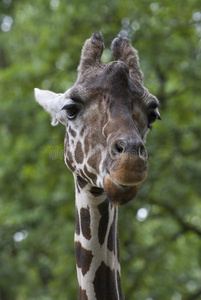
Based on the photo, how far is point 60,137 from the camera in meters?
13.2

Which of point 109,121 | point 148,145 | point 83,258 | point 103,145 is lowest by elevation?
point 83,258

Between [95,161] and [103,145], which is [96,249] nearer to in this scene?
[95,161]

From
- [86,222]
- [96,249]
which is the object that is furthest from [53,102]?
[96,249]

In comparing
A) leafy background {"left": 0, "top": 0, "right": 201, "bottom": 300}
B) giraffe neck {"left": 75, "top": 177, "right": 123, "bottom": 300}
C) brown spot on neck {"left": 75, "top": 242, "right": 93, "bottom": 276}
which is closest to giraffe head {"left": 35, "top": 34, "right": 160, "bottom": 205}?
A: giraffe neck {"left": 75, "top": 177, "right": 123, "bottom": 300}

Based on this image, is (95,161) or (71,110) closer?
(95,161)

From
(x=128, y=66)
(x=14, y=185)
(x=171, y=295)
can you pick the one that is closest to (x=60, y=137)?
(x=14, y=185)

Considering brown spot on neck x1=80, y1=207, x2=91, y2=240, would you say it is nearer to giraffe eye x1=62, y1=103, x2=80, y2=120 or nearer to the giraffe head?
the giraffe head

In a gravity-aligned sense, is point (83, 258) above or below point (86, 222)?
below

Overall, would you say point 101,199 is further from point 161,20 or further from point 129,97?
point 161,20

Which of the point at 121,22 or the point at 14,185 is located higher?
the point at 121,22

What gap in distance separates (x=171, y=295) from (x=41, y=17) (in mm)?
8035

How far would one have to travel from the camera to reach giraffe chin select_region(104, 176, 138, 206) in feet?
13.9

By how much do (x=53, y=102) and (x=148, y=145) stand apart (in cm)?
698

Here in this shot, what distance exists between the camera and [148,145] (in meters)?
12.3
